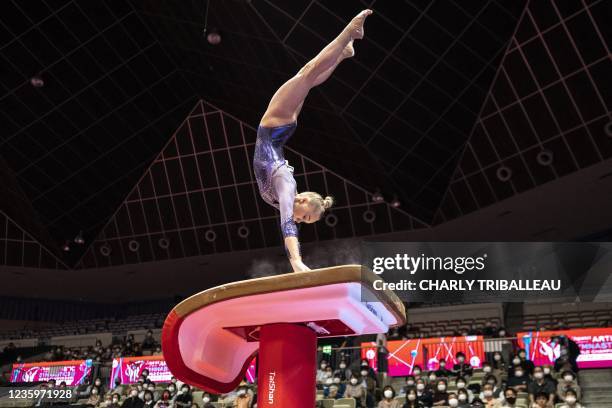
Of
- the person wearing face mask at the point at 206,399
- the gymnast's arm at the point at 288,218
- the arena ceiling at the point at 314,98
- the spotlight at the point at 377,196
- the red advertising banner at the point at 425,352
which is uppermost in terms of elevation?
the arena ceiling at the point at 314,98

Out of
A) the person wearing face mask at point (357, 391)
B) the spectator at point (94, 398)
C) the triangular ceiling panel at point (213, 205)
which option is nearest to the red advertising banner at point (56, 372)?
the spectator at point (94, 398)

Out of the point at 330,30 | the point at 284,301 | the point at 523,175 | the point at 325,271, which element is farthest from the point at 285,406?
the point at 523,175

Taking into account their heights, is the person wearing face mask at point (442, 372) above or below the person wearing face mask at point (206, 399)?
above

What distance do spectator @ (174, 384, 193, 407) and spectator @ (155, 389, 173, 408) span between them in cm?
16

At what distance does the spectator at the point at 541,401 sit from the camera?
10148 millimetres

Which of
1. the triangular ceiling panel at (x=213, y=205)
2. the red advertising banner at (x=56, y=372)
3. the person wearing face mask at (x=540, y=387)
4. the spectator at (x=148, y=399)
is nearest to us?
the person wearing face mask at (x=540, y=387)

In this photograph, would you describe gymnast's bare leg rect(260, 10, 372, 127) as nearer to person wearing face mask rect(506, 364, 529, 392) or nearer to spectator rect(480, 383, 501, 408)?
spectator rect(480, 383, 501, 408)

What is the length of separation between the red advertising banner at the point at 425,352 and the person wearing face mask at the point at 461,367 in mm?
720

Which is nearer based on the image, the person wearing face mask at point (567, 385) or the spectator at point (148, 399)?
the person wearing face mask at point (567, 385)

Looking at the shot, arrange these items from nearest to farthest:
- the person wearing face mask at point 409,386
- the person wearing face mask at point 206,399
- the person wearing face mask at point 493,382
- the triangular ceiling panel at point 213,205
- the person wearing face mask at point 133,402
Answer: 1. the person wearing face mask at point 493,382
2. the person wearing face mask at point 409,386
3. the person wearing face mask at point 206,399
4. the person wearing face mask at point 133,402
5. the triangular ceiling panel at point 213,205

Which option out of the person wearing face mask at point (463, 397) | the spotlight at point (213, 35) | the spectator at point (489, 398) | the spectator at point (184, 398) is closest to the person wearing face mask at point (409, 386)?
the person wearing face mask at point (463, 397)

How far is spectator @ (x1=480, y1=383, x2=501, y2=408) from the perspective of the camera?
1059 centimetres

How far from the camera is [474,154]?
16.5 m

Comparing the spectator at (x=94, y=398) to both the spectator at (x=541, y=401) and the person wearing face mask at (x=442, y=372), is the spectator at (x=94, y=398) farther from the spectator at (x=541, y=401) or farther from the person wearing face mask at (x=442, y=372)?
the spectator at (x=541, y=401)
